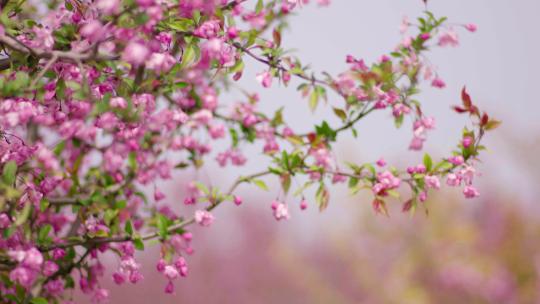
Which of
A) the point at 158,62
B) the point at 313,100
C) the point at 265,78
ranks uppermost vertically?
the point at 313,100

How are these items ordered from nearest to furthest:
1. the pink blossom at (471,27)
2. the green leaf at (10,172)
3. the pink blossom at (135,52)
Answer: the pink blossom at (135,52) → the green leaf at (10,172) → the pink blossom at (471,27)

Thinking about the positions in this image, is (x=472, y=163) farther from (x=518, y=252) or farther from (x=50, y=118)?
(x=518, y=252)

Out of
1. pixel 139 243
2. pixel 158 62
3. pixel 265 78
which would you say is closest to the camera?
pixel 158 62

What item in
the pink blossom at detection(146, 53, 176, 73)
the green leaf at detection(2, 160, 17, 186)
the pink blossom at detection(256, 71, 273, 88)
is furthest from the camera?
the pink blossom at detection(256, 71, 273, 88)

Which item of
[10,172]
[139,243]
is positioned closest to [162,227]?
[139,243]

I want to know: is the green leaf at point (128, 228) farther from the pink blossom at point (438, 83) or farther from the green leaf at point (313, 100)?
the pink blossom at point (438, 83)

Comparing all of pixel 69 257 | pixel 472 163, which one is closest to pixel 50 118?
pixel 69 257

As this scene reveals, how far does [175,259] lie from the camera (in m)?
4.24

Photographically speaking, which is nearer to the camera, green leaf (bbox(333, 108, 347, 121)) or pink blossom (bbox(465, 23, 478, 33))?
green leaf (bbox(333, 108, 347, 121))

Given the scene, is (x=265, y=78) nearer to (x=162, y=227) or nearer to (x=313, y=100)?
(x=313, y=100)

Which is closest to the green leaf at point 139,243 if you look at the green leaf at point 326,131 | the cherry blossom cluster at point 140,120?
the cherry blossom cluster at point 140,120

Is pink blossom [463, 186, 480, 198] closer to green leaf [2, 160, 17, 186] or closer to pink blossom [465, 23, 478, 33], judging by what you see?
pink blossom [465, 23, 478, 33]

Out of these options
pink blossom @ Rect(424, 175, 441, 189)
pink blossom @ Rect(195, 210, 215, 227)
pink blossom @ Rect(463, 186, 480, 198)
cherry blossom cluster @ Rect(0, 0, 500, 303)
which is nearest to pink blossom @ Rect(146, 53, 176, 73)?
cherry blossom cluster @ Rect(0, 0, 500, 303)

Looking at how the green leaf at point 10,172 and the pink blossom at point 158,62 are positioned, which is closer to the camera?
the pink blossom at point 158,62
